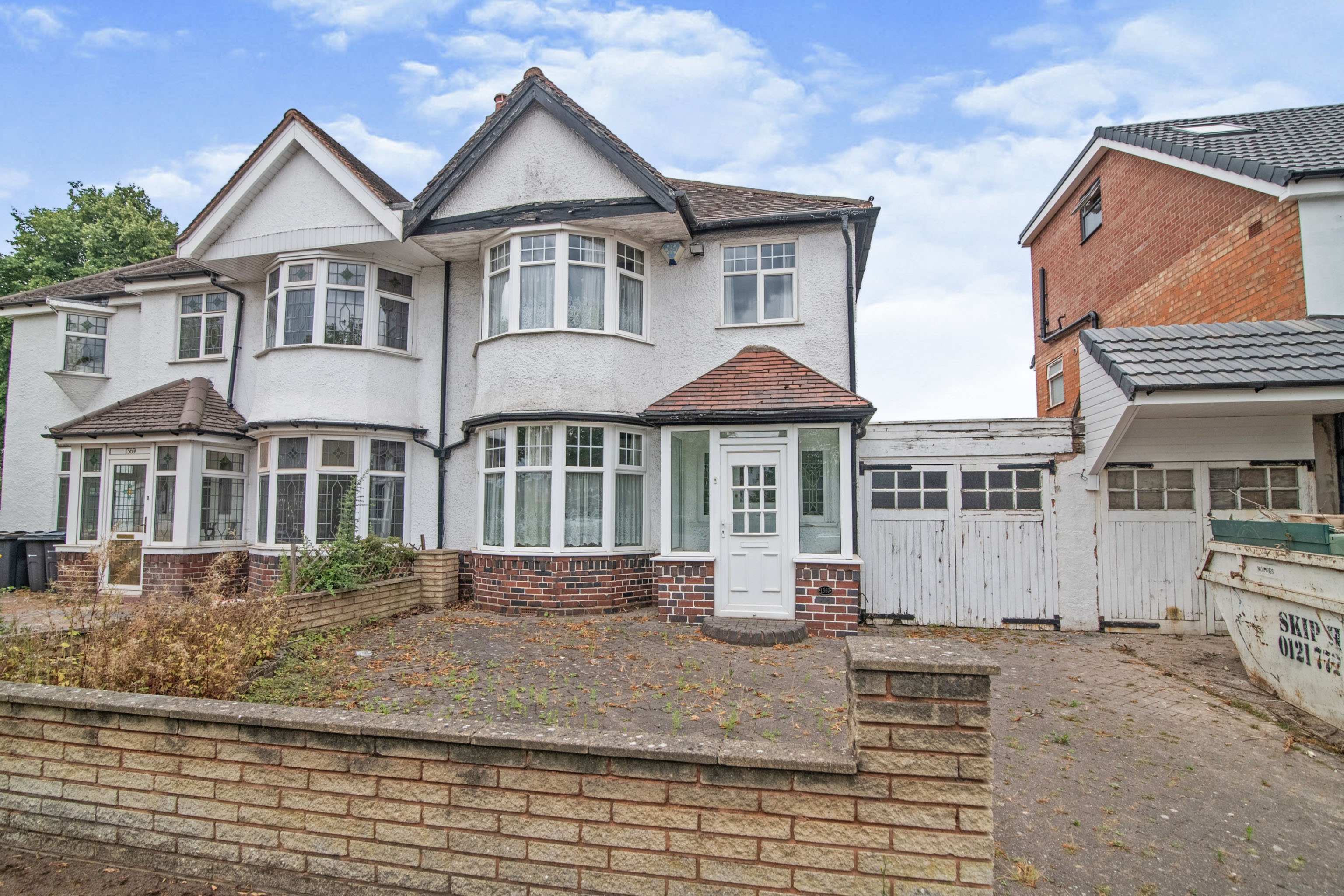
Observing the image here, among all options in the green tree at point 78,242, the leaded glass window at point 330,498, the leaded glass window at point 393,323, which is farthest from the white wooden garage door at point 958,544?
the green tree at point 78,242

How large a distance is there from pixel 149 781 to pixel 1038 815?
4623mm

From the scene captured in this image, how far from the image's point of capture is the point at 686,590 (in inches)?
363

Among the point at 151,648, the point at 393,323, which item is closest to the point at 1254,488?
the point at 151,648

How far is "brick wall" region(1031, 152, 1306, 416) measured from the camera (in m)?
8.69

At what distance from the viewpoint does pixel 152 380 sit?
44.5 feet

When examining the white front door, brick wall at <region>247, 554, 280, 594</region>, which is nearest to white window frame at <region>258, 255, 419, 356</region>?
brick wall at <region>247, 554, 280, 594</region>

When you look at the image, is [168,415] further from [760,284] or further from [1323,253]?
[1323,253]

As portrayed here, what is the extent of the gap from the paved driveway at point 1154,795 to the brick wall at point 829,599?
2.25 meters

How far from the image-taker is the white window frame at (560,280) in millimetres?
10359

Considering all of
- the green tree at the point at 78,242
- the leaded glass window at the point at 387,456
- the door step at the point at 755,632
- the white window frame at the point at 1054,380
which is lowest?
the door step at the point at 755,632

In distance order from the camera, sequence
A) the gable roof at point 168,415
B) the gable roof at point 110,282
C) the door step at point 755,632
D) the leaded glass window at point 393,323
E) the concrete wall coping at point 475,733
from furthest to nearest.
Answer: the gable roof at point 110,282
the gable roof at point 168,415
the leaded glass window at point 393,323
the door step at point 755,632
the concrete wall coping at point 475,733

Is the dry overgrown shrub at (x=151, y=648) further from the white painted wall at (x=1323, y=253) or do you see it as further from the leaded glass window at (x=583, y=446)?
the white painted wall at (x=1323, y=253)

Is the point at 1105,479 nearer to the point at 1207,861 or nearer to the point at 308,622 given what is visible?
the point at 1207,861

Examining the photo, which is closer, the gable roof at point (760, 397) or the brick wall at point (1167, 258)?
the brick wall at point (1167, 258)
